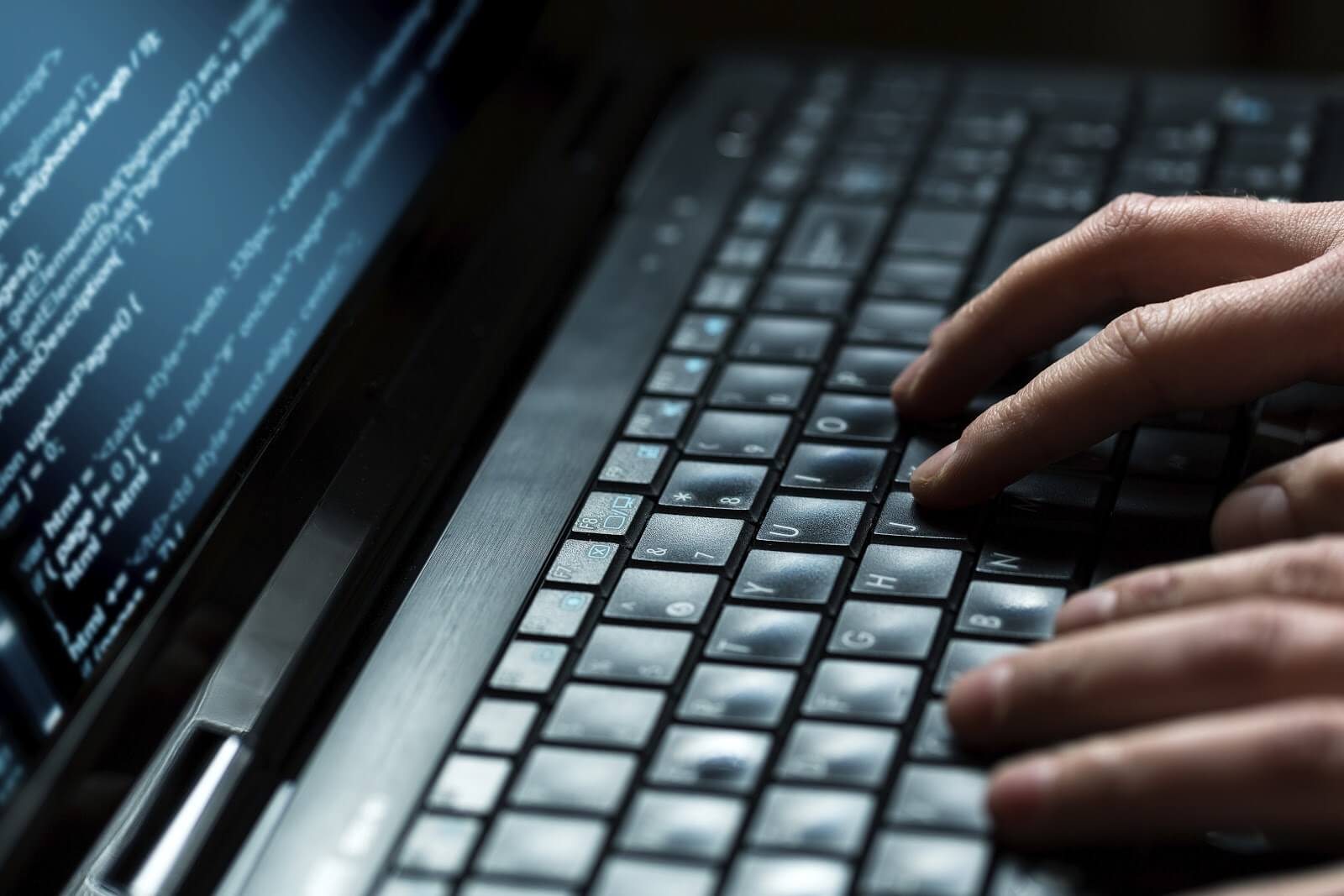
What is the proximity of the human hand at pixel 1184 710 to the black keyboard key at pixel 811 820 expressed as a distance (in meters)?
0.05

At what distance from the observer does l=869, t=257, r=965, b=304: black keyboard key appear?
803 mm

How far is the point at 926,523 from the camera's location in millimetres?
650

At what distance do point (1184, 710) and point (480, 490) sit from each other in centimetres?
34

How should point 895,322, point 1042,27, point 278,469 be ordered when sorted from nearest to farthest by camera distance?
point 278,469, point 895,322, point 1042,27

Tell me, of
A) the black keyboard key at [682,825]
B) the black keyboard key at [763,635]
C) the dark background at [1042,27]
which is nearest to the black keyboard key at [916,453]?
the black keyboard key at [763,635]

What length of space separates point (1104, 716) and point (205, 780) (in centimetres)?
35

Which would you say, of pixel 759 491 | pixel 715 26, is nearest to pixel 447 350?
pixel 759 491

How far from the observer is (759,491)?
675 mm

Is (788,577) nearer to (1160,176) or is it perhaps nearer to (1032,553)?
(1032,553)

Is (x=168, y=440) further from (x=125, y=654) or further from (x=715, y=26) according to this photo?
(x=715, y=26)

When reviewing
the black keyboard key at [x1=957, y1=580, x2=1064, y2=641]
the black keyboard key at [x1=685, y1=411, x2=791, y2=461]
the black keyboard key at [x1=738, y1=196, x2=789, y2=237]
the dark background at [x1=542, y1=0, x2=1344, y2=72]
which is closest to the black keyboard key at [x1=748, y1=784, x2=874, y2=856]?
the black keyboard key at [x1=957, y1=580, x2=1064, y2=641]

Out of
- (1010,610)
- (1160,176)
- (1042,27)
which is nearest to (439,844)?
(1010,610)

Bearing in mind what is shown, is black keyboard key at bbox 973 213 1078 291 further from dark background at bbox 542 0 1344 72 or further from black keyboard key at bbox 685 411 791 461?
dark background at bbox 542 0 1344 72

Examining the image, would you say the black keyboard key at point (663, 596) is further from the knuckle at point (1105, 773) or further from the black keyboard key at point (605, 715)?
the knuckle at point (1105, 773)
